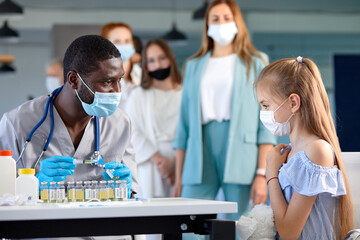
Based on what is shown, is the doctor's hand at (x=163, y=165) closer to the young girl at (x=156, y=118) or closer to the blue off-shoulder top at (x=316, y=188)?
the young girl at (x=156, y=118)

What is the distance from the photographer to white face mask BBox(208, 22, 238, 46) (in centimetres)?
337

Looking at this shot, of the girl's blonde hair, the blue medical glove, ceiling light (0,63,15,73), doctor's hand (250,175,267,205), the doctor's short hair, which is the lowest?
doctor's hand (250,175,267,205)

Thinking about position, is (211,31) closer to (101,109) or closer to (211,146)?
(211,146)

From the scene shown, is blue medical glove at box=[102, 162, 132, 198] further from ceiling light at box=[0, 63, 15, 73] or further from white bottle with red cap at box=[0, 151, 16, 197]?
ceiling light at box=[0, 63, 15, 73]

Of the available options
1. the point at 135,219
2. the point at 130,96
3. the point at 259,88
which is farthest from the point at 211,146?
the point at 135,219

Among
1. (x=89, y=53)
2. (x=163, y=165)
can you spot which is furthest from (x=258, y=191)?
(x=89, y=53)

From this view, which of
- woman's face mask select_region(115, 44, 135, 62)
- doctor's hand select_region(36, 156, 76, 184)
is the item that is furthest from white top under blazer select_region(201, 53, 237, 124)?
doctor's hand select_region(36, 156, 76, 184)

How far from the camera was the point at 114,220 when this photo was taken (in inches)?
57.1

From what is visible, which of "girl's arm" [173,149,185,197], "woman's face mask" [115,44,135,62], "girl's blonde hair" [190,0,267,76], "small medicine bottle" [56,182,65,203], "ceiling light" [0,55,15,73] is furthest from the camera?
"ceiling light" [0,55,15,73]

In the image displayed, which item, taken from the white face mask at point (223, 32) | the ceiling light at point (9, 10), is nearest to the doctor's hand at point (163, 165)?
the white face mask at point (223, 32)

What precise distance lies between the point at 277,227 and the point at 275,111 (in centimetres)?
38

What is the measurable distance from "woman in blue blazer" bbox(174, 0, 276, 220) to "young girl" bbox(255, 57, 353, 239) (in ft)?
3.76

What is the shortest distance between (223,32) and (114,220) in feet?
6.84

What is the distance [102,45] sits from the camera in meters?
2.09
